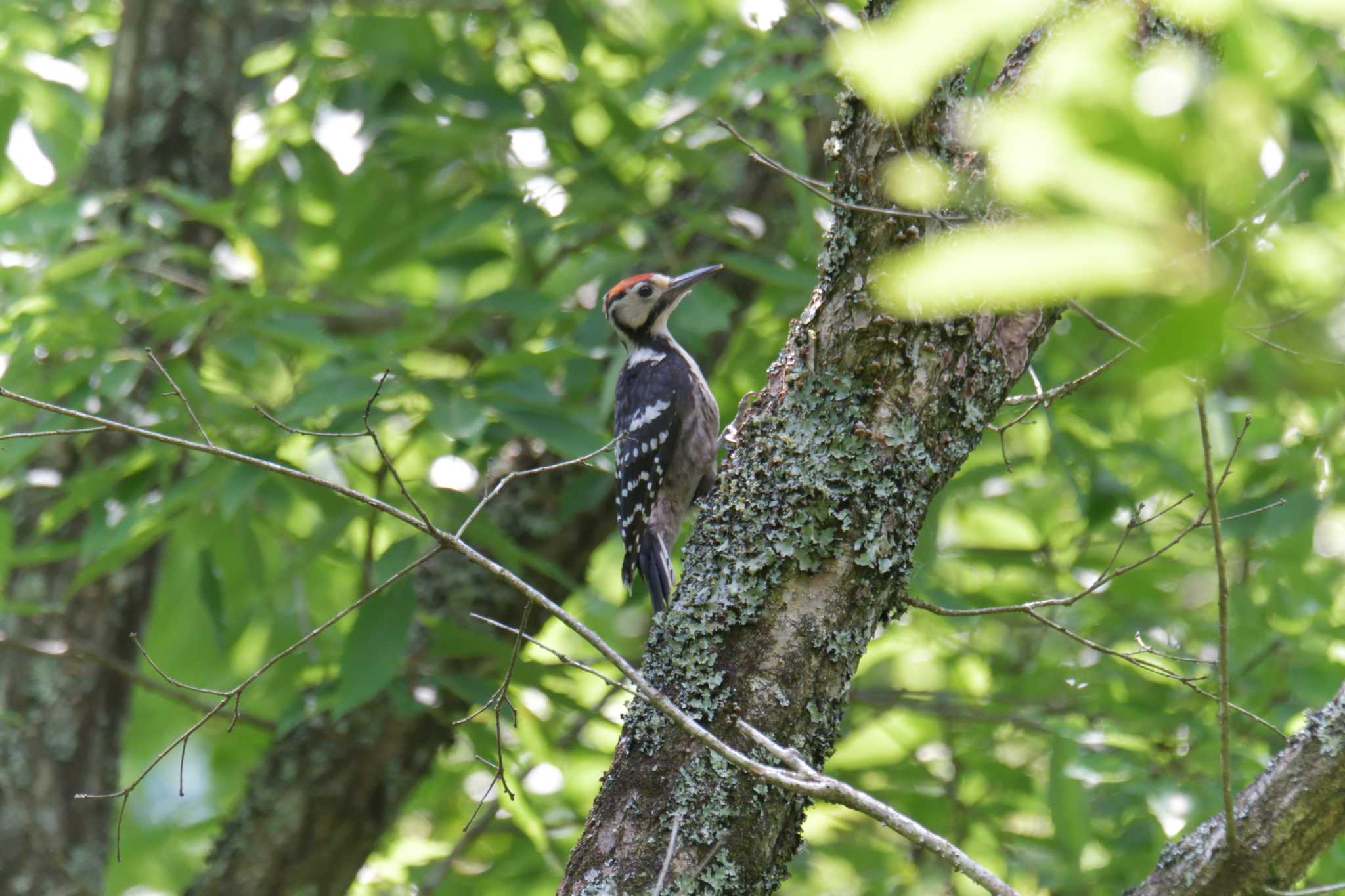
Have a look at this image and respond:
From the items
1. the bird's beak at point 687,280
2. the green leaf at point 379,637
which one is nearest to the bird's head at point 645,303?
the bird's beak at point 687,280

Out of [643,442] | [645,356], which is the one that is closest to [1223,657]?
[643,442]

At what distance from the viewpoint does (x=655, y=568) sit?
190 inches

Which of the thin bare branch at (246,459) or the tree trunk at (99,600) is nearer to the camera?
the thin bare branch at (246,459)

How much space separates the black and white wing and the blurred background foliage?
0.24m

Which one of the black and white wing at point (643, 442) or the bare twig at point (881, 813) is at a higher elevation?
the black and white wing at point (643, 442)

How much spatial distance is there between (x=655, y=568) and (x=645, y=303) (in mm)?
1332

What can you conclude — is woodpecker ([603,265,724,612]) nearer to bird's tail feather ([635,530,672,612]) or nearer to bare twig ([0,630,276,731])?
bird's tail feather ([635,530,672,612])

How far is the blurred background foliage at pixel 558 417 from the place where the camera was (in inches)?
153

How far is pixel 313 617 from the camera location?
5367 mm

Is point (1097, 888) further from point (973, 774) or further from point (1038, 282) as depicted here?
point (1038, 282)

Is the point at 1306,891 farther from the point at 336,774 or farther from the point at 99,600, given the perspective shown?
the point at 99,600

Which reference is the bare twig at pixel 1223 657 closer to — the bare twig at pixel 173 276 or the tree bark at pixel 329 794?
the tree bark at pixel 329 794

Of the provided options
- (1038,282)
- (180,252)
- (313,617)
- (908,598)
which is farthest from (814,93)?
(1038,282)

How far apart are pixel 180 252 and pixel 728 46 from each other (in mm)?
2149
